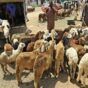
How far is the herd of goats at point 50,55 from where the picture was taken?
340 inches

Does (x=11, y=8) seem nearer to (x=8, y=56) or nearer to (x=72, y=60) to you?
(x=8, y=56)

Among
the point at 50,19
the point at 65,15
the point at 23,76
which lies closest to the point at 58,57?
the point at 23,76

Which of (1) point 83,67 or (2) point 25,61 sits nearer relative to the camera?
(1) point 83,67

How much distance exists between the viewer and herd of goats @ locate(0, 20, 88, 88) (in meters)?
8.62

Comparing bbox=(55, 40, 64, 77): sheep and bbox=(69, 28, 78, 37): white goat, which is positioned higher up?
bbox=(69, 28, 78, 37): white goat

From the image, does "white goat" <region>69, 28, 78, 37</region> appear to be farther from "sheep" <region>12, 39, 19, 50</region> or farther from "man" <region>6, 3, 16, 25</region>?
"man" <region>6, 3, 16, 25</region>

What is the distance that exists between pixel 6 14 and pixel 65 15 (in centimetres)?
980

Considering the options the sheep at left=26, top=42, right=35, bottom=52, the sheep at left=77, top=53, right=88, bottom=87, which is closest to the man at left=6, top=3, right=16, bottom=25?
the sheep at left=26, top=42, right=35, bottom=52

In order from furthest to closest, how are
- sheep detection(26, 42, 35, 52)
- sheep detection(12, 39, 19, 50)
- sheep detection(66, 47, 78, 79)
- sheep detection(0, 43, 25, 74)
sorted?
sheep detection(12, 39, 19, 50)
sheep detection(26, 42, 35, 52)
sheep detection(0, 43, 25, 74)
sheep detection(66, 47, 78, 79)

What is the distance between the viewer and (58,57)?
9469mm

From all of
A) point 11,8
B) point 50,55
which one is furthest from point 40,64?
point 11,8

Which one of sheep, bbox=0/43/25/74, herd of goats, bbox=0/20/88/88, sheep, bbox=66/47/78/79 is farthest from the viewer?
sheep, bbox=0/43/25/74

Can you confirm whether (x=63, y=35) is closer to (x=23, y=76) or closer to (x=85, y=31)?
(x=85, y=31)

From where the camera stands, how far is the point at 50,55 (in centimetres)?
926
